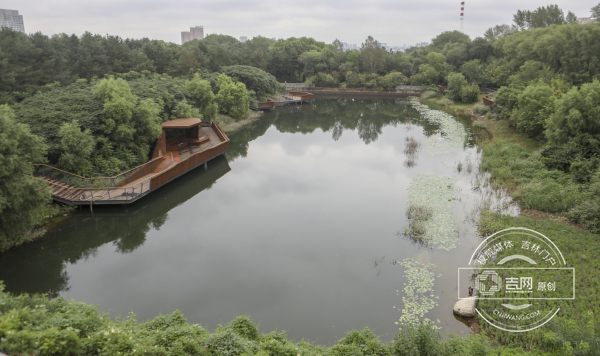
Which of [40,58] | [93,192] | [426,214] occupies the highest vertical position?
[40,58]

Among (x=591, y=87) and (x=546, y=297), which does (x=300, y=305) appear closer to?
(x=546, y=297)

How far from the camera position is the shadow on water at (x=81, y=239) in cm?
1028

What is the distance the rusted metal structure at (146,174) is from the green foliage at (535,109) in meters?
19.2

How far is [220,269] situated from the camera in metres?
10.9

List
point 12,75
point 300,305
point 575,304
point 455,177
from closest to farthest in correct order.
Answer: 1. point 575,304
2. point 300,305
3. point 455,177
4. point 12,75

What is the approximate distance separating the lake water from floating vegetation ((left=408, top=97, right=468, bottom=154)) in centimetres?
495

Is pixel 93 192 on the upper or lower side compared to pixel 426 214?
upper

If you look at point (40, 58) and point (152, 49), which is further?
point (152, 49)

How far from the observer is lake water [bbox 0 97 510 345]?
9156 millimetres

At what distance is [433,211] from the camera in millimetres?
14641

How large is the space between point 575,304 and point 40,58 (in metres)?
34.0

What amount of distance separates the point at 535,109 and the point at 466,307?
18.7m

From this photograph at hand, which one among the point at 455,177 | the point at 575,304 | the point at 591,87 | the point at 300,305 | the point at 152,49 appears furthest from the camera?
the point at 152,49

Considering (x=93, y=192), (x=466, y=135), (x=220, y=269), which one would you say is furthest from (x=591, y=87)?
(x=93, y=192)
